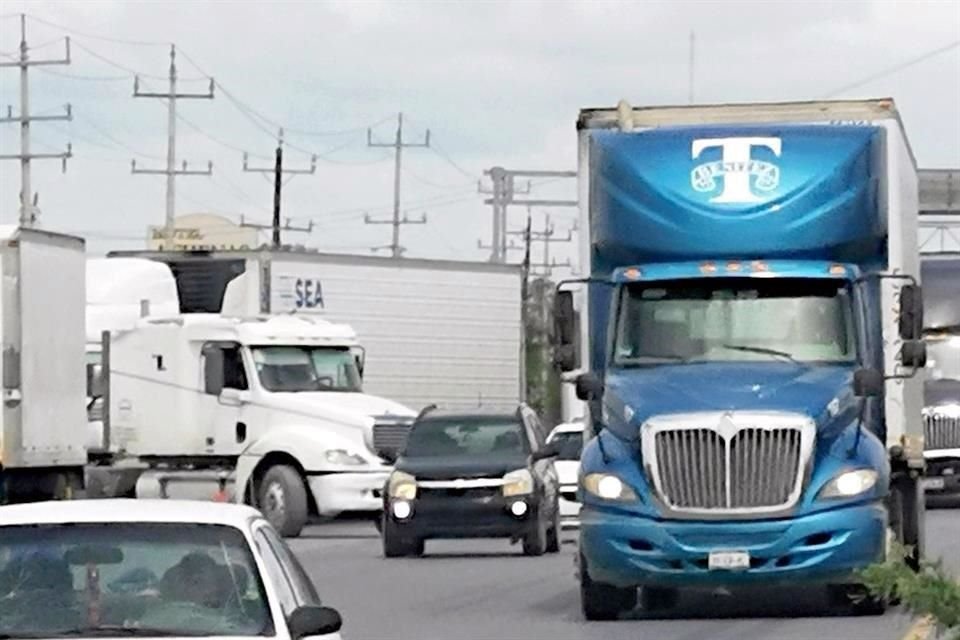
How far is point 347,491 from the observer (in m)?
35.1

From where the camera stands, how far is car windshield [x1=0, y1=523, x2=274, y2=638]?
9.98m

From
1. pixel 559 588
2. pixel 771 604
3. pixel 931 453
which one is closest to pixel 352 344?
pixel 931 453

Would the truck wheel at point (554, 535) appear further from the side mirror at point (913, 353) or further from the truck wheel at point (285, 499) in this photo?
the side mirror at point (913, 353)

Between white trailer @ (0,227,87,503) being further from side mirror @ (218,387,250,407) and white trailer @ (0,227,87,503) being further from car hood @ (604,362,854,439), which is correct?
car hood @ (604,362,854,439)

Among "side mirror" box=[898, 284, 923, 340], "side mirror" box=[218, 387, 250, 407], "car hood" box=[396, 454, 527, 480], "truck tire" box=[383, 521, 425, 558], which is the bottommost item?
"truck tire" box=[383, 521, 425, 558]

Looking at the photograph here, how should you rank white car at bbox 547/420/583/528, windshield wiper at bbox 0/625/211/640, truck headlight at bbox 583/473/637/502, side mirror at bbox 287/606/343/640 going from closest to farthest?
windshield wiper at bbox 0/625/211/640
side mirror at bbox 287/606/343/640
truck headlight at bbox 583/473/637/502
white car at bbox 547/420/583/528

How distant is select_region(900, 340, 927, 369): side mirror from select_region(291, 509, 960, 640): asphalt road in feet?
4.89

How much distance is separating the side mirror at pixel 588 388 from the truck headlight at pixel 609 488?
77 centimetres

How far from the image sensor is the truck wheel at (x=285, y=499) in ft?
114

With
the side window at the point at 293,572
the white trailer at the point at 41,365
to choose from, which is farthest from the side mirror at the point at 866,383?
the white trailer at the point at 41,365

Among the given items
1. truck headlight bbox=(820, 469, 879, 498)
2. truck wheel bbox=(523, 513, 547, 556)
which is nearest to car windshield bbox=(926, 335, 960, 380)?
truck wheel bbox=(523, 513, 547, 556)

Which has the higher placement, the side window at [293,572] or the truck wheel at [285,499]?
the side window at [293,572]

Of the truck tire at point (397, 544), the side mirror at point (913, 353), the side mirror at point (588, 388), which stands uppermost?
the side mirror at point (913, 353)

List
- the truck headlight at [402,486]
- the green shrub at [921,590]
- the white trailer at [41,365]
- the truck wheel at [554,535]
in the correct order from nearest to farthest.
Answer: the green shrub at [921,590], the truck headlight at [402,486], the white trailer at [41,365], the truck wheel at [554,535]
